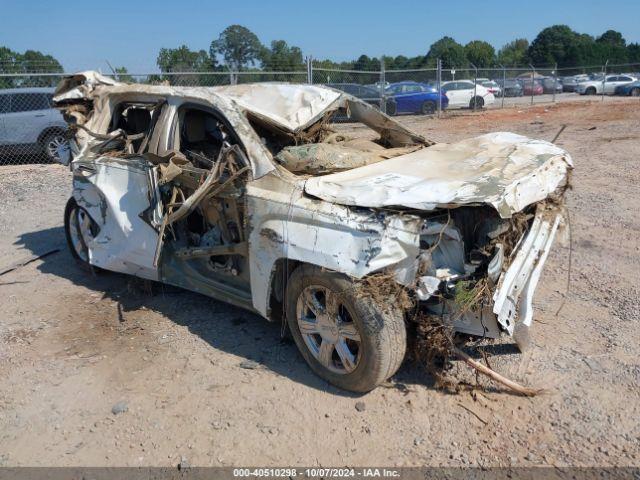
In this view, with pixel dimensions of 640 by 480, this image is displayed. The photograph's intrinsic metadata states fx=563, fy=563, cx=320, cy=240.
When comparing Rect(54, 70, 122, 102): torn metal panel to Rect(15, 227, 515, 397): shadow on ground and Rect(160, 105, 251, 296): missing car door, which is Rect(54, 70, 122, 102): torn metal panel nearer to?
Rect(160, 105, 251, 296): missing car door

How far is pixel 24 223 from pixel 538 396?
7153 mm

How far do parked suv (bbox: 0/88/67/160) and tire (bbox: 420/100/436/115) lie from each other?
46.3 ft

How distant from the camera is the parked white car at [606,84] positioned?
3116 centimetres

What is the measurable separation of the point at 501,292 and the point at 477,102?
2279 centimetres

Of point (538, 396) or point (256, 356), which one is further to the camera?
point (256, 356)

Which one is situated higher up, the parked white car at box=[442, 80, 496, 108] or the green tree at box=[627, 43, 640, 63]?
the green tree at box=[627, 43, 640, 63]

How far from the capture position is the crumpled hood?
3.21 meters

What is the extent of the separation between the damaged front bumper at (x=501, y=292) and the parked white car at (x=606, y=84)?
31.4 m

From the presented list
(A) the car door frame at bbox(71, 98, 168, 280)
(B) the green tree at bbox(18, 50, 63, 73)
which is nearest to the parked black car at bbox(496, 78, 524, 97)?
(B) the green tree at bbox(18, 50, 63, 73)

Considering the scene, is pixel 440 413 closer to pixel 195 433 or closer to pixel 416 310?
pixel 416 310

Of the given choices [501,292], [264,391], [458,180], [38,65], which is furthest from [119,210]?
[38,65]

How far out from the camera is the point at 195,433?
332 centimetres

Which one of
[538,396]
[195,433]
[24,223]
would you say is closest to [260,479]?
[195,433]

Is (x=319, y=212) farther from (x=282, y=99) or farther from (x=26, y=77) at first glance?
(x=26, y=77)
